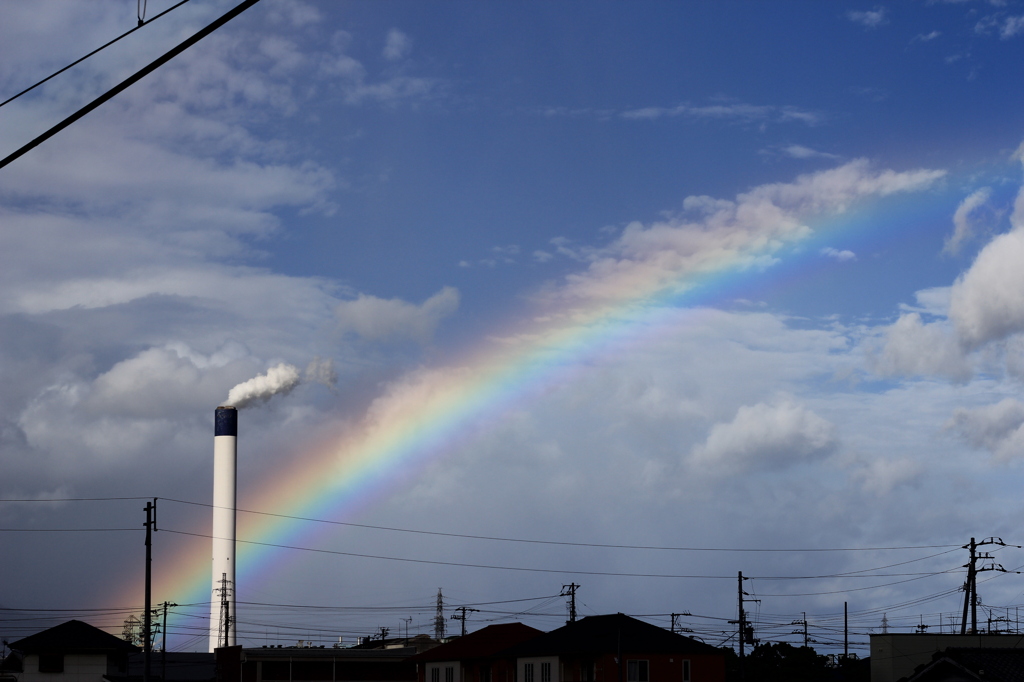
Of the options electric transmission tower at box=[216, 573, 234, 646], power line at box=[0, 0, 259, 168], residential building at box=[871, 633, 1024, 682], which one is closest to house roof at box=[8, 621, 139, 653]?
electric transmission tower at box=[216, 573, 234, 646]

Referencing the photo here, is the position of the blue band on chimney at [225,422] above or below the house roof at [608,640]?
above

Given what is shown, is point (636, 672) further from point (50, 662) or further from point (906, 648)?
point (50, 662)

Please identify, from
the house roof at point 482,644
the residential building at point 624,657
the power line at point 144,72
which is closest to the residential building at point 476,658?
the house roof at point 482,644

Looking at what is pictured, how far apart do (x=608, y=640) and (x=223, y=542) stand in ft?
165

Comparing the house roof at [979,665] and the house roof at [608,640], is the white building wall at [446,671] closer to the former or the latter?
the house roof at [608,640]

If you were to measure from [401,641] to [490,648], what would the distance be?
35.9 meters

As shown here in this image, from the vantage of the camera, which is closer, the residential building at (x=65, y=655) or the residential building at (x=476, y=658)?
the residential building at (x=65, y=655)

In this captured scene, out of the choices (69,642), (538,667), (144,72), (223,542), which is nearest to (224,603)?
(223,542)

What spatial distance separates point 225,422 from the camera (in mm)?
112312

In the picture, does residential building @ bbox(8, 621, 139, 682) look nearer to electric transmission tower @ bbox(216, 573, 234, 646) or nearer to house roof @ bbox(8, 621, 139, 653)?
house roof @ bbox(8, 621, 139, 653)

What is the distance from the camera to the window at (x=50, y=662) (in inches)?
3147

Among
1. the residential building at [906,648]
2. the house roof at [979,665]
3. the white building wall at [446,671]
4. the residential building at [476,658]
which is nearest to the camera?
the house roof at [979,665]

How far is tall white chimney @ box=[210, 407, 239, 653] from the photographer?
109m

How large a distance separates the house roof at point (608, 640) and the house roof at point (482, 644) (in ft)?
16.1
